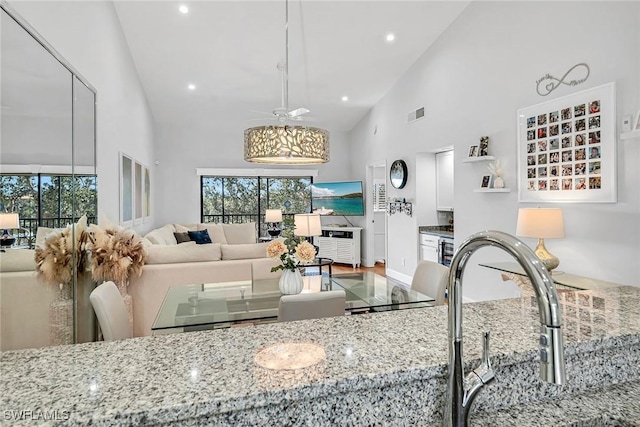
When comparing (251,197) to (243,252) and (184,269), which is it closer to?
(243,252)

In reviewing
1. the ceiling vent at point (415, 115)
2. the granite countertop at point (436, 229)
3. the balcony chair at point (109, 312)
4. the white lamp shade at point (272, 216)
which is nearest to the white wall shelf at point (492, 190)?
the granite countertop at point (436, 229)

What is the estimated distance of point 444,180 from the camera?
19.2 ft

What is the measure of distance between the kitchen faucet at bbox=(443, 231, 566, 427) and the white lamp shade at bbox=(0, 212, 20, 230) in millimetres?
1642

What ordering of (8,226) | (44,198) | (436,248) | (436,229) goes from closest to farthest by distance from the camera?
(8,226)
(44,198)
(436,248)
(436,229)

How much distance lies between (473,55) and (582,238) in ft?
8.21

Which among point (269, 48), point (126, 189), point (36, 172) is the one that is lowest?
point (36, 172)

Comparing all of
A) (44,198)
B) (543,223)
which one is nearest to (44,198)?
(44,198)

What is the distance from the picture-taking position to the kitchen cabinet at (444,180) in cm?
582

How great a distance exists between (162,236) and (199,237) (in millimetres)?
1254

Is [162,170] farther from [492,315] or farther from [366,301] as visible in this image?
[492,315]

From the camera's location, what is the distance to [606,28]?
2.97 meters

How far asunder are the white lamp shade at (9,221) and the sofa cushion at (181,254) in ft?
6.43

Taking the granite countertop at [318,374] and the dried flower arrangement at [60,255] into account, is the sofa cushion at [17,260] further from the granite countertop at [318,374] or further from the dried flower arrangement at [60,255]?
the granite countertop at [318,374]

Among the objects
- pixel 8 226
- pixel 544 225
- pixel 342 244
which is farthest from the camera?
pixel 342 244
